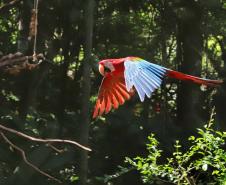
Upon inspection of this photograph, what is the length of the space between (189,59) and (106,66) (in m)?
1.64

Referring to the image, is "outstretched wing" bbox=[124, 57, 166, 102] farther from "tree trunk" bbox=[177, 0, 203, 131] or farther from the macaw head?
"tree trunk" bbox=[177, 0, 203, 131]

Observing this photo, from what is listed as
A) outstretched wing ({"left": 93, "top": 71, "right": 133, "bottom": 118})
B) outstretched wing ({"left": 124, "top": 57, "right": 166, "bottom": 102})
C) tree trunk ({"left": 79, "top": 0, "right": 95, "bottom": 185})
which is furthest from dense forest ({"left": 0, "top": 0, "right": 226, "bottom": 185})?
outstretched wing ({"left": 124, "top": 57, "right": 166, "bottom": 102})

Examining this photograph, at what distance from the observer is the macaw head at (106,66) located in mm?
1008

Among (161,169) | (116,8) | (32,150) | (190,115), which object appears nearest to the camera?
(161,169)

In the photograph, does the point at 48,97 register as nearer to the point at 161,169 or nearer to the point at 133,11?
the point at 133,11

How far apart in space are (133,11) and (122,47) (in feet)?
0.62

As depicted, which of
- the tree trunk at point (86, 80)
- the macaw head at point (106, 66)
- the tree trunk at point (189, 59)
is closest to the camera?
the macaw head at point (106, 66)

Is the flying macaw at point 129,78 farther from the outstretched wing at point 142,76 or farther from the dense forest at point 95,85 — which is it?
the dense forest at point 95,85

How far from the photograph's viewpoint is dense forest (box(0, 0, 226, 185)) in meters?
2.28

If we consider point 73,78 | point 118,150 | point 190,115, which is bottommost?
point 118,150

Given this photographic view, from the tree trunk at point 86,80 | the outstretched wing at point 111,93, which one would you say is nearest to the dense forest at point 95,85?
the tree trunk at point 86,80

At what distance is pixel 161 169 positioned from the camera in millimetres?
1819

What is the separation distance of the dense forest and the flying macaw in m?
1.07

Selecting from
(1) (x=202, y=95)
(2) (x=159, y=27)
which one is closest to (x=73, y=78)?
(2) (x=159, y=27)
